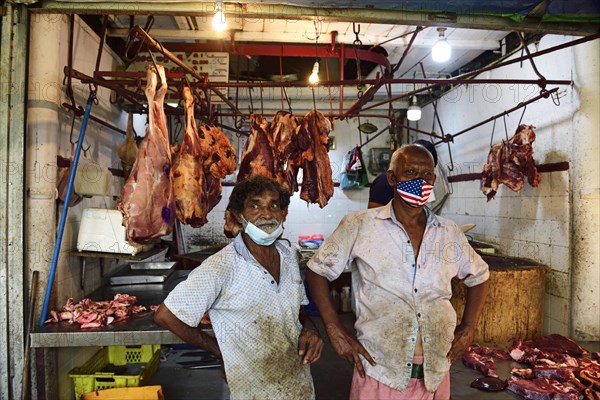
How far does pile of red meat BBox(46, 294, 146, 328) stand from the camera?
329cm

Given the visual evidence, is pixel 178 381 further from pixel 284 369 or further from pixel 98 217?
pixel 284 369

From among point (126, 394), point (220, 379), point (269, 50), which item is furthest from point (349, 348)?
point (269, 50)

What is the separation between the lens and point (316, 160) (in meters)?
4.36

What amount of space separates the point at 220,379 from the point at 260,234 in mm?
3217

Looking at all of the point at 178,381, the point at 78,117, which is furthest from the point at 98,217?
the point at 178,381

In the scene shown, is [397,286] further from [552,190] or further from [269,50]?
[269,50]

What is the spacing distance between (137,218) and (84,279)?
1.45 m

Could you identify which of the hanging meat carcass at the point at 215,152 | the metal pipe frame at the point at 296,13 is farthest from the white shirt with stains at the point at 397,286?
the hanging meat carcass at the point at 215,152

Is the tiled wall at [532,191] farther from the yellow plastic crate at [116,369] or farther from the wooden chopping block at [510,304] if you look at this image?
the yellow plastic crate at [116,369]

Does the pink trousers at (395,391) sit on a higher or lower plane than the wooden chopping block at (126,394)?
higher

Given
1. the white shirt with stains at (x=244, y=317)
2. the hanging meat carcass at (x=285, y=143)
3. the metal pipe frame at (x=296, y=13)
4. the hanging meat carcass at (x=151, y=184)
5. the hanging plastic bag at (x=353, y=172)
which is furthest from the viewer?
the hanging plastic bag at (x=353, y=172)

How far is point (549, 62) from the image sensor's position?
15.6 ft

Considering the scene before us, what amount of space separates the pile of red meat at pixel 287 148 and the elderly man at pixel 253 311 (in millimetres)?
1934

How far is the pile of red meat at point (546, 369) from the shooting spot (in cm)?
307
